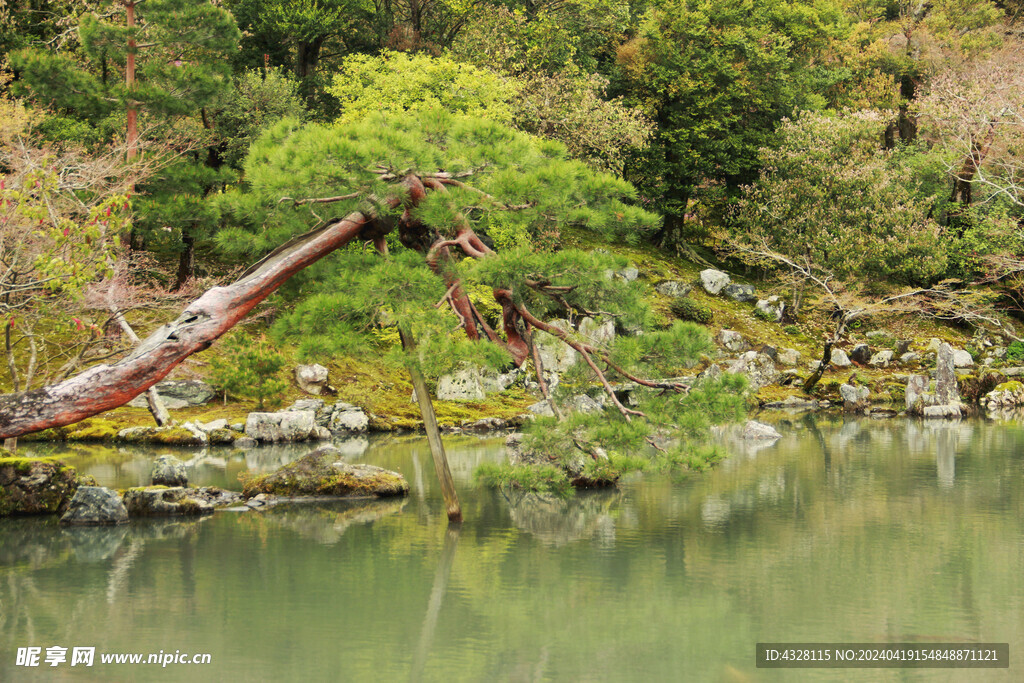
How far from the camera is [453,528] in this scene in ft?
32.5

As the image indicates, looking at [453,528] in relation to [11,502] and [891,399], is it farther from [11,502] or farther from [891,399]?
[891,399]

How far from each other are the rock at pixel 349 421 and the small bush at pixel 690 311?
10.9 metres

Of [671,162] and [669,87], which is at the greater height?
[669,87]

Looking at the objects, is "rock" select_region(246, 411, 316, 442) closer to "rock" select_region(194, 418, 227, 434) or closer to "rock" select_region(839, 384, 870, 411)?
"rock" select_region(194, 418, 227, 434)

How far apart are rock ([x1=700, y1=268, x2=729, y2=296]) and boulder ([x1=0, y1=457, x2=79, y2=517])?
21.2 meters

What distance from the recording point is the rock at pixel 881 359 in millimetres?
25422

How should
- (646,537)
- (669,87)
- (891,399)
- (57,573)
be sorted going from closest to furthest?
(57,573) < (646,537) < (891,399) < (669,87)

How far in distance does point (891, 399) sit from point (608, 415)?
1625cm

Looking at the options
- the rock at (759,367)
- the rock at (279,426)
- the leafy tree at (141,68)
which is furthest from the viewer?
the rock at (759,367)

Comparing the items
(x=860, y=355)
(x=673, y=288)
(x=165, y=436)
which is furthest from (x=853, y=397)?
(x=165, y=436)

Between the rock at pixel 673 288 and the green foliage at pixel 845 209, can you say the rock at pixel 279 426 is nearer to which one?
the rock at pixel 673 288

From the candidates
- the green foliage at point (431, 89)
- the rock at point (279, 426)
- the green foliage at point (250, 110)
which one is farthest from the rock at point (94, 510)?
the green foliage at point (250, 110)

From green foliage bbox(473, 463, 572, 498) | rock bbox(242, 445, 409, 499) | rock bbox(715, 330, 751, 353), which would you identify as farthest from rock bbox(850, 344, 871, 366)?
green foliage bbox(473, 463, 572, 498)

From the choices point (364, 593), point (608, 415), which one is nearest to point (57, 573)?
point (364, 593)
